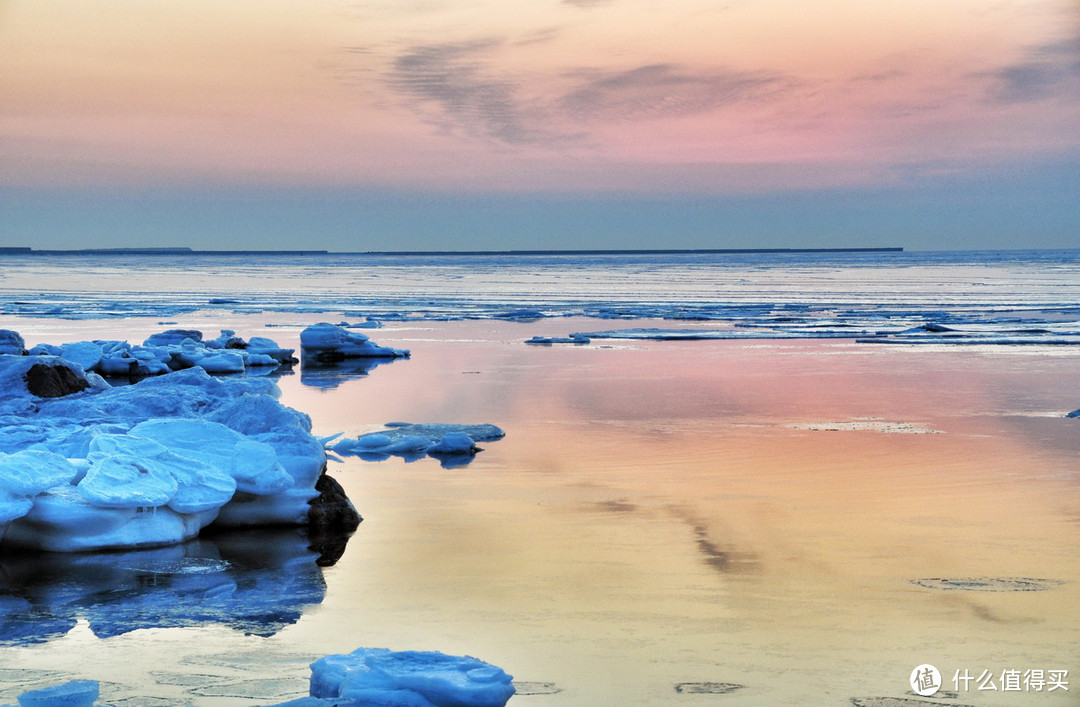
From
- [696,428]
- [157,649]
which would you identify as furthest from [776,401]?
[157,649]

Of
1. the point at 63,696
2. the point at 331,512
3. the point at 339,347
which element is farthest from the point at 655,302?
the point at 63,696

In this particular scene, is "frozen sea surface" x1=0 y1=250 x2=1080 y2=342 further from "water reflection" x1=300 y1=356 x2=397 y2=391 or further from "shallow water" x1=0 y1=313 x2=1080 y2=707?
"shallow water" x1=0 y1=313 x2=1080 y2=707

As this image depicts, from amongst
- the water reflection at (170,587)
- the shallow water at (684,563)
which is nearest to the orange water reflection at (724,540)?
the shallow water at (684,563)

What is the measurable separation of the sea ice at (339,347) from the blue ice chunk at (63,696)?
707 inches

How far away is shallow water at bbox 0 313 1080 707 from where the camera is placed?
18.0 feet

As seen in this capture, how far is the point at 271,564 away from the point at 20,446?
9.07ft

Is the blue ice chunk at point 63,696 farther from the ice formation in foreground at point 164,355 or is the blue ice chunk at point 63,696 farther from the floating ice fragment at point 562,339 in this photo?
the floating ice fragment at point 562,339

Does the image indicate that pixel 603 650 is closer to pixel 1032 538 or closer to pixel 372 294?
pixel 1032 538

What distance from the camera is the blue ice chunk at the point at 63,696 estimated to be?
4543mm

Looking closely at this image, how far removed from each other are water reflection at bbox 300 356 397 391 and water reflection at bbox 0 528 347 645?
10.2 metres

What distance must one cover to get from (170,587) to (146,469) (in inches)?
53.0

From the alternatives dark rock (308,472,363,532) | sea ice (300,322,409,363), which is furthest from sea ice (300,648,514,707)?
sea ice (300,322,409,363)

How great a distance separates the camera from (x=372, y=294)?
52.8m

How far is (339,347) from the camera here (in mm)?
22703
